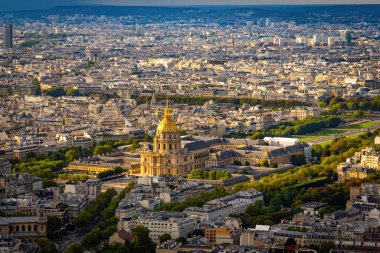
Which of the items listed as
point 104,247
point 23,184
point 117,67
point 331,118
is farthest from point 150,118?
point 117,67

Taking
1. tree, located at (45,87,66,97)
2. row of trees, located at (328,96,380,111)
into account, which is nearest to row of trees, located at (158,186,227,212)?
row of trees, located at (328,96,380,111)

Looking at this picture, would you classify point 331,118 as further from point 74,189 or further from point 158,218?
point 158,218

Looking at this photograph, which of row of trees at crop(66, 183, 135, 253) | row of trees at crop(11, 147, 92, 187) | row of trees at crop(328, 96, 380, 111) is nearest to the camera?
row of trees at crop(66, 183, 135, 253)

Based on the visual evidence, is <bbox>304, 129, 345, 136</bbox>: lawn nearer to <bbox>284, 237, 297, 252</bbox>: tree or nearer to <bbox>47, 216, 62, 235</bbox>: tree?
<bbox>47, 216, 62, 235</bbox>: tree

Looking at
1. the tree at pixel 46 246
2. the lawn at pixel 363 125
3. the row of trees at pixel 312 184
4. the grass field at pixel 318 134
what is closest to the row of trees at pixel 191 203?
the row of trees at pixel 312 184

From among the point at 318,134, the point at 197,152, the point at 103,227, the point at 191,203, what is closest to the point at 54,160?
the point at 197,152

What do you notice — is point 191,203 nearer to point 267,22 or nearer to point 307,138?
point 307,138
